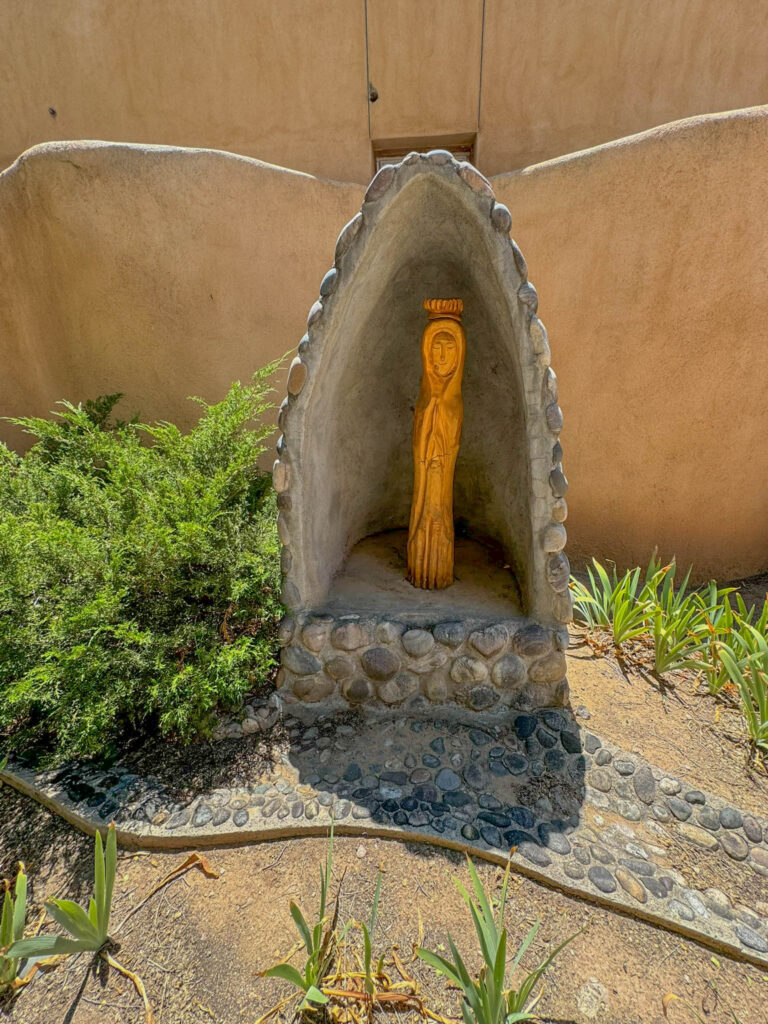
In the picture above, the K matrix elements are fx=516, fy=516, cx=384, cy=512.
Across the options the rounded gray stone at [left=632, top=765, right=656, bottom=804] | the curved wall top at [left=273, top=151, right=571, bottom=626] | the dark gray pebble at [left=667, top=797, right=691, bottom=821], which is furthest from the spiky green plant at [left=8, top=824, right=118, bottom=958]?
the dark gray pebble at [left=667, top=797, right=691, bottom=821]

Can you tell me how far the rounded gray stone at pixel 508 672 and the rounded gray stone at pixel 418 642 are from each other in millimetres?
325

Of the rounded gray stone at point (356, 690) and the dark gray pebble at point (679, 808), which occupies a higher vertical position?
the rounded gray stone at point (356, 690)

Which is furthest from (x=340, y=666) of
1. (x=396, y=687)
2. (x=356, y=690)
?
(x=396, y=687)

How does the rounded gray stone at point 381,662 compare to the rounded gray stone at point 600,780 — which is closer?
the rounded gray stone at point 600,780

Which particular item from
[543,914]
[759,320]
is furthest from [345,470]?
[759,320]

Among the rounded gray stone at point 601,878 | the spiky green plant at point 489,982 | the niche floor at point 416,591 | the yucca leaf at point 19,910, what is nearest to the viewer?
the spiky green plant at point 489,982

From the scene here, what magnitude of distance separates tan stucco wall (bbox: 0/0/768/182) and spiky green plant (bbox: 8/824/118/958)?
595cm

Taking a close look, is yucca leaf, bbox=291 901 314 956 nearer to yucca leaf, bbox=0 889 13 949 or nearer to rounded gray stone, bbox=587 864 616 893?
yucca leaf, bbox=0 889 13 949

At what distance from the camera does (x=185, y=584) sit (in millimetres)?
2408

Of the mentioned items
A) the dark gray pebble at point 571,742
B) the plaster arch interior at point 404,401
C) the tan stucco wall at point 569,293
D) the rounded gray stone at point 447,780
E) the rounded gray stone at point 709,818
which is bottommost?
the rounded gray stone at point 709,818

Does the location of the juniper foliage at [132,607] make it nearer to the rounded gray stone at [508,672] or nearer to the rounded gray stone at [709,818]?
the rounded gray stone at [508,672]

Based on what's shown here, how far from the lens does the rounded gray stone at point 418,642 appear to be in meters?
2.38

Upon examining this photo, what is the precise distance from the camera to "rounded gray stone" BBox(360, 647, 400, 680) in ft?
7.86

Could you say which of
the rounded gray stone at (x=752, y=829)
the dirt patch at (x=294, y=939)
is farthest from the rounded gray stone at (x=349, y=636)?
the rounded gray stone at (x=752, y=829)
